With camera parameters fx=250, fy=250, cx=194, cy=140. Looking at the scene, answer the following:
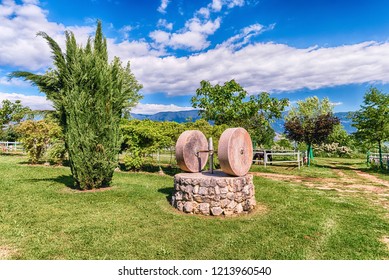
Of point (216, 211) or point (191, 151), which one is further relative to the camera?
point (191, 151)

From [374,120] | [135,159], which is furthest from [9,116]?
[374,120]

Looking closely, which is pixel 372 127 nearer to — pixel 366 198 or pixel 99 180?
pixel 366 198

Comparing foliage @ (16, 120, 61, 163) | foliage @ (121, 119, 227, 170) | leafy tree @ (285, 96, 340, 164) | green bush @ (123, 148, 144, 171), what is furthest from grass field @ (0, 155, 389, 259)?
leafy tree @ (285, 96, 340, 164)

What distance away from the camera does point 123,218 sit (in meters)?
6.83

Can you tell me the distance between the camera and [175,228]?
614 cm

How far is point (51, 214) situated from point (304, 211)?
7.51 meters

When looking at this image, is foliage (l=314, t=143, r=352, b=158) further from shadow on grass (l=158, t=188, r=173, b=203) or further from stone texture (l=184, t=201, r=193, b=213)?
stone texture (l=184, t=201, r=193, b=213)

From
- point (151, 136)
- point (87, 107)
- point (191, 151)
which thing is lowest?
point (191, 151)

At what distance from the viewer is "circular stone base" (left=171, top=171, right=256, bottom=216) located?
Answer: 23.7ft

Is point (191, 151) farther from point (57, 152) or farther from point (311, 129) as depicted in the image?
point (311, 129)

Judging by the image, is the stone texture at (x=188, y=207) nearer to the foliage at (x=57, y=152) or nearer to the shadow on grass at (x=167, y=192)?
the shadow on grass at (x=167, y=192)

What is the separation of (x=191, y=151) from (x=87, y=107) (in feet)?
15.3

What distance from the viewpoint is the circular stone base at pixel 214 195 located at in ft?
23.7

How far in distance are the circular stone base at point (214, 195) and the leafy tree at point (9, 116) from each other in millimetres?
34863
